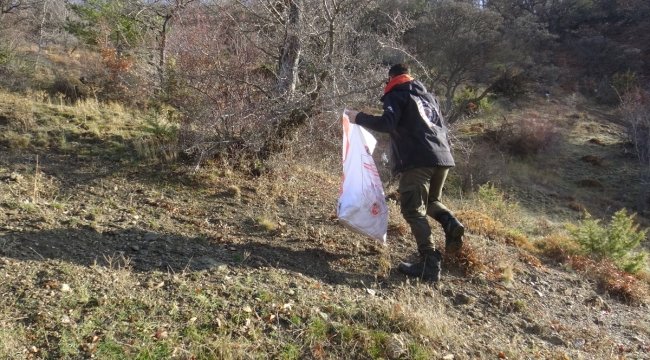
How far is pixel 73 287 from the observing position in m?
2.87

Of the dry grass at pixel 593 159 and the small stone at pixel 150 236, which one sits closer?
the small stone at pixel 150 236

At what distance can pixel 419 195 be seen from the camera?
3.67m

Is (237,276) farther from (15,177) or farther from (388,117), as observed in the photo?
(15,177)

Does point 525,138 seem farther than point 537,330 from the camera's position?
Yes

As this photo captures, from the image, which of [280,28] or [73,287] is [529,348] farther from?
[280,28]

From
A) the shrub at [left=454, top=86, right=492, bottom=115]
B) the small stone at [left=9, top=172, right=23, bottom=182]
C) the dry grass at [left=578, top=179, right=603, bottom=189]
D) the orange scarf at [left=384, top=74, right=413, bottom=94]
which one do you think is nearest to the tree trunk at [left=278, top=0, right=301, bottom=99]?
the orange scarf at [left=384, top=74, right=413, bottom=94]

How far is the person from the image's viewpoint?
3598 millimetres

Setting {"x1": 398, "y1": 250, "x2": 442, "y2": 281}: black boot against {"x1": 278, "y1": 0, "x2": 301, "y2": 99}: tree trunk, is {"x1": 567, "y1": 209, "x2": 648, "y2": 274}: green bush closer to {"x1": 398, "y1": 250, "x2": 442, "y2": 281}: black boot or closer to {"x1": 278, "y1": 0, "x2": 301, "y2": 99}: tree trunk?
{"x1": 398, "y1": 250, "x2": 442, "y2": 281}: black boot

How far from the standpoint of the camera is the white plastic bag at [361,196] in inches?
151

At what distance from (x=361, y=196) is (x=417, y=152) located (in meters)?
0.60

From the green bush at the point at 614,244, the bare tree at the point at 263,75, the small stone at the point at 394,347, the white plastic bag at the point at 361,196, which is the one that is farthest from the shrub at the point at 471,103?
the small stone at the point at 394,347

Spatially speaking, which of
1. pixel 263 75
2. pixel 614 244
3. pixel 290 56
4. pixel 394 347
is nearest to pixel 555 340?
pixel 394 347

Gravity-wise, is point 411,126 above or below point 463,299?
above

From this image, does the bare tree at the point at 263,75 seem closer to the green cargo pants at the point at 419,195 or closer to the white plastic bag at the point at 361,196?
the white plastic bag at the point at 361,196
